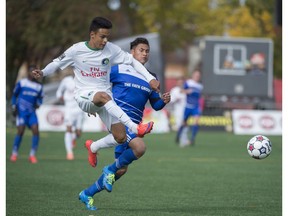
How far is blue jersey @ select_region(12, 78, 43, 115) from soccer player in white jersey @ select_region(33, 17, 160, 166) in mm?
8415

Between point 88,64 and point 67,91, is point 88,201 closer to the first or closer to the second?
point 88,64

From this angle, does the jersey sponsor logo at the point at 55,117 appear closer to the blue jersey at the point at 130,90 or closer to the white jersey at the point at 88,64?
the blue jersey at the point at 130,90

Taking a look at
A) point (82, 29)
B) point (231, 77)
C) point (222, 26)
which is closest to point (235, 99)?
point (231, 77)

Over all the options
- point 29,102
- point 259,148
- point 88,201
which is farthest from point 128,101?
point 29,102

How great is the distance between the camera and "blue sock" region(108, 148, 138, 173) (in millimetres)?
10617

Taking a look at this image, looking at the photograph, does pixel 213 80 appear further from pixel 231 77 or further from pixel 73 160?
pixel 73 160

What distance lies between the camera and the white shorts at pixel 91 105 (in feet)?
34.4

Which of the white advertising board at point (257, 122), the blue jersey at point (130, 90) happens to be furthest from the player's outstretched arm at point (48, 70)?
the white advertising board at point (257, 122)

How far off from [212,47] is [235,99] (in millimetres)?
3113

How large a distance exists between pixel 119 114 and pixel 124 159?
27.1 inches

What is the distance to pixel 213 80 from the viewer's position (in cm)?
4253

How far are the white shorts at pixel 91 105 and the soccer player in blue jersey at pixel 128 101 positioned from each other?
0.27 m

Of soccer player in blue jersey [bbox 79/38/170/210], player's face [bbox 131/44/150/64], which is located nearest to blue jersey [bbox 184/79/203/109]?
soccer player in blue jersey [bbox 79/38/170/210]

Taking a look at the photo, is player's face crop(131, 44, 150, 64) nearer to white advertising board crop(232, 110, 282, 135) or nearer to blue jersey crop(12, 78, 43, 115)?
blue jersey crop(12, 78, 43, 115)
